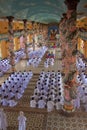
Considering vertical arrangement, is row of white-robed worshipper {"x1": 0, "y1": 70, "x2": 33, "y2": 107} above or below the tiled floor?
above

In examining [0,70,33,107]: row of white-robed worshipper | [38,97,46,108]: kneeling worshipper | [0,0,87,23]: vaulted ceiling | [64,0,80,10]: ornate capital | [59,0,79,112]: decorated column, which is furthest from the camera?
[0,70,33,107]: row of white-robed worshipper

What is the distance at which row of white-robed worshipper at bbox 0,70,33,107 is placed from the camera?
12392 millimetres

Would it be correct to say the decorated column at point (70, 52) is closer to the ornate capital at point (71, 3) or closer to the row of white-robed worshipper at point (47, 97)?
the ornate capital at point (71, 3)

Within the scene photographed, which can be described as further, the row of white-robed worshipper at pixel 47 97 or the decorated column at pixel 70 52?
the row of white-robed worshipper at pixel 47 97

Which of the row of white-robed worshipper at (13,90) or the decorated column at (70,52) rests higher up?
the decorated column at (70,52)

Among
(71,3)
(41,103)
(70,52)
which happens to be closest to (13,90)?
(41,103)

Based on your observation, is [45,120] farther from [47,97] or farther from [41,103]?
[47,97]

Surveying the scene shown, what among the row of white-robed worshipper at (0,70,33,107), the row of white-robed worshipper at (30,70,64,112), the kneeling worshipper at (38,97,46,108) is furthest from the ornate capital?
the row of white-robed worshipper at (0,70,33,107)

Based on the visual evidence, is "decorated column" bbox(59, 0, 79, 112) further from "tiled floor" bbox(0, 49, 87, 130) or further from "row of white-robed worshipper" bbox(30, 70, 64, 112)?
"row of white-robed worshipper" bbox(30, 70, 64, 112)

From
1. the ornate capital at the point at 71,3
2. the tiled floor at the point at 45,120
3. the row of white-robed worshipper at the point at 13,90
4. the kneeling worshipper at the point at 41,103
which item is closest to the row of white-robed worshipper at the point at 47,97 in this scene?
the kneeling worshipper at the point at 41,103

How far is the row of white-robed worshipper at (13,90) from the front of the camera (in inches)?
488

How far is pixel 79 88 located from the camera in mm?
13867

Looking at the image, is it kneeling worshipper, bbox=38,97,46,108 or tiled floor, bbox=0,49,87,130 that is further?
kneeling worshipper, bbox=38,97,46,108

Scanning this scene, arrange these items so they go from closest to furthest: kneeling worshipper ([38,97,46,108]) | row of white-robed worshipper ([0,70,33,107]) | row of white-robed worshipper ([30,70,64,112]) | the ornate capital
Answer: the ornate capital → row of white-robed worshipper ([30,70,64,112]) → kneeling worshipper ([38,97,46,108]) → row of white-robed worshipper ([0,70,33,107])
